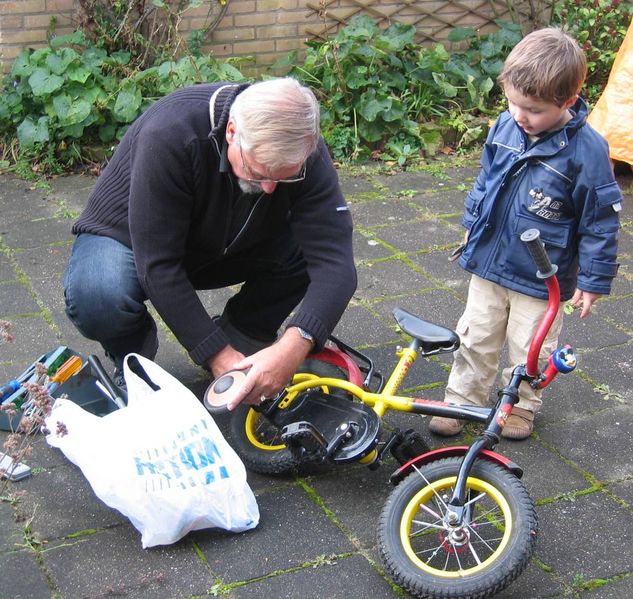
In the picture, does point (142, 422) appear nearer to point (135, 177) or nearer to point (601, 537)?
point (135, 177)

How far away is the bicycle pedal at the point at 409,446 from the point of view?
2721mm

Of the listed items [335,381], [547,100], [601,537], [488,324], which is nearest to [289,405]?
[335,381]

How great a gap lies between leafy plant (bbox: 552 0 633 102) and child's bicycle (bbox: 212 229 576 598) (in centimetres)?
433

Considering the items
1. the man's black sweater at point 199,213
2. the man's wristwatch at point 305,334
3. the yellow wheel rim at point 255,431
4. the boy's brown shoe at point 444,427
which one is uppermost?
Result: the man's black sweater at point 199,213

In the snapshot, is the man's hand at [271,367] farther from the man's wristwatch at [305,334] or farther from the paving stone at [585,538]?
the paving stone at [585,538]

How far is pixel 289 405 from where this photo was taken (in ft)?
9.45

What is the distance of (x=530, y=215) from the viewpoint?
2.97m

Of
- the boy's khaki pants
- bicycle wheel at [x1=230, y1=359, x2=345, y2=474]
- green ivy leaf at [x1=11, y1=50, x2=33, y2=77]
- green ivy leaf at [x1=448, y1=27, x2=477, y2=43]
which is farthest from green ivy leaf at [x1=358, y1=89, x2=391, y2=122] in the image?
bicycle wheel at [x1=230, y1=359, x2=345, y2=474]

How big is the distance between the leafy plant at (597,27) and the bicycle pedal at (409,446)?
457 centimetres

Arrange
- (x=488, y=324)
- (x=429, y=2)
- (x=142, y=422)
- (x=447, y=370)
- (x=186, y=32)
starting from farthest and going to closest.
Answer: (x=429, y=2) → (x=186, y=32) → (x=447, y=370) → (x=488, y=324) → (x=142, y=422)

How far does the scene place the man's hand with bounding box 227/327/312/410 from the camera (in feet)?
8.55

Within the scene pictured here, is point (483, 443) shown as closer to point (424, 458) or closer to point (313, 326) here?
point (424, 458)

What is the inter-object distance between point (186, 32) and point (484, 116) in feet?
6.90

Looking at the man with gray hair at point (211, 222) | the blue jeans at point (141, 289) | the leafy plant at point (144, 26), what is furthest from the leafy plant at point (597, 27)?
the man with gray hair at point (211, 222)
